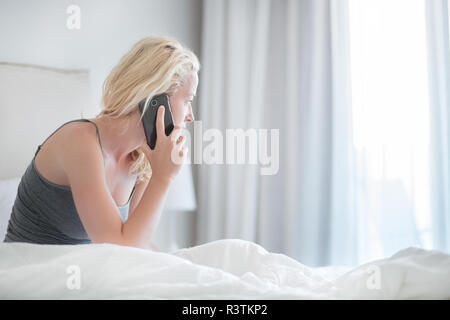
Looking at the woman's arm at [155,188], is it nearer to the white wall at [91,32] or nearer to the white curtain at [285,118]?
the white wall at [91,32]

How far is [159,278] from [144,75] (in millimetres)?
619

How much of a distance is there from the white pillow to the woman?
0.37 metres

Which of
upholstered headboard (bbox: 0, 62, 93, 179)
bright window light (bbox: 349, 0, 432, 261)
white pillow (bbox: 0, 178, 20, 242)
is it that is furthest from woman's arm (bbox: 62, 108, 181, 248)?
bright window light (bbox: 349, 0, 432, 261)

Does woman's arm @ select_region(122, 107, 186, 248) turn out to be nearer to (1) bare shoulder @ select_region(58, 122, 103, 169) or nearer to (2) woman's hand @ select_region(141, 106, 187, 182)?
(2) woman's hand @ select_region(141, 106, 187, 182)

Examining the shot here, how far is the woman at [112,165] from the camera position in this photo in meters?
0.95

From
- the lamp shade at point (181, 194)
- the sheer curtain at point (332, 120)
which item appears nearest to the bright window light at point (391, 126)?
the sheer curtain at point (332, 120)

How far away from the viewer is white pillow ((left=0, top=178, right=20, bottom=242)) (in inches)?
60.3

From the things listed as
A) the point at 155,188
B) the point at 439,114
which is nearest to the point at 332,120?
the point at 439,114

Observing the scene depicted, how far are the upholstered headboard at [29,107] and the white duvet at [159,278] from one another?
45.0 inches

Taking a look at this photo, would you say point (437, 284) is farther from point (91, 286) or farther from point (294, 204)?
point (294, 204)

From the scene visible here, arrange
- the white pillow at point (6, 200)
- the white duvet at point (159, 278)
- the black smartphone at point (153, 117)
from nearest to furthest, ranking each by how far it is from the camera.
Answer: the white duvet at point (159, 278) < the black smartphone at point (153, 117) < the white pillow at point (6, 200)

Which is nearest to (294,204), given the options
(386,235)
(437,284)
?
(386,235)
